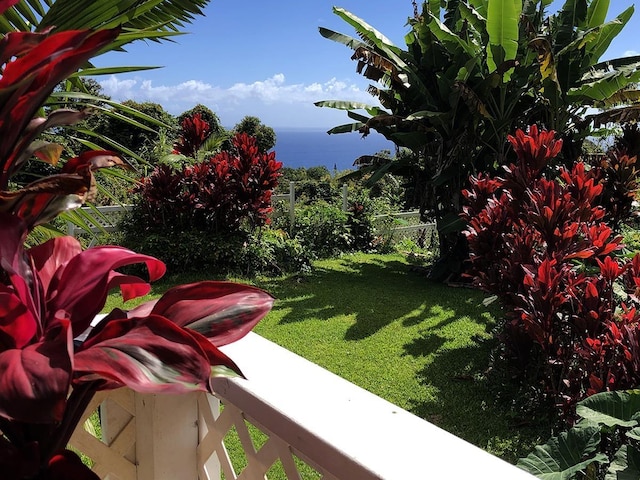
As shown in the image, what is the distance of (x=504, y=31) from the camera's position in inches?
242

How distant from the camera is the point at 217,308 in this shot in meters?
0.67

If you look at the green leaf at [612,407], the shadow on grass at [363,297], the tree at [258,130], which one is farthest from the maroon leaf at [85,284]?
the tree at [258,130]

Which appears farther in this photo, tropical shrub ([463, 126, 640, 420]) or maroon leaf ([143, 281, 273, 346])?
tropical shrub ([463, 126, 640, 420])

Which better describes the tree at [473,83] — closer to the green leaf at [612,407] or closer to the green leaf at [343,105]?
the green leaf at [343,105]

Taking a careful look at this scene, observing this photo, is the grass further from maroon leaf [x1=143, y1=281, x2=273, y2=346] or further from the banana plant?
maroon leaf [x1=143, y1=281, x2=273, y2=346]

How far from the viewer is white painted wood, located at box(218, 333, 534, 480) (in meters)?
0.69

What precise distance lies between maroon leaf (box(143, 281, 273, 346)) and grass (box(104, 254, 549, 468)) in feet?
9.21

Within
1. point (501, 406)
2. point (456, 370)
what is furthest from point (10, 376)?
point (456, 370)

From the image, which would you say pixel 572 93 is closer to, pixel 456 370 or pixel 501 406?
pixel 456 370

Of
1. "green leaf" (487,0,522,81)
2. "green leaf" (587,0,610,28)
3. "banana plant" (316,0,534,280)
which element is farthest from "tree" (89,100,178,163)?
"green leaf" (587,0,610,28)

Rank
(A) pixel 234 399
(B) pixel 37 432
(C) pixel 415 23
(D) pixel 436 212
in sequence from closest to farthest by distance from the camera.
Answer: (B) pixel 37 432 → (A) pixel 234 399 → (C) pixel 415 23 → (D) pixel 436 212

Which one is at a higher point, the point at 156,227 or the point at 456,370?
the point at 156,227

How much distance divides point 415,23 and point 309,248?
3701mm

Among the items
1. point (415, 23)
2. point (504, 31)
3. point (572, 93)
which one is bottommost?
point (572, 93)
